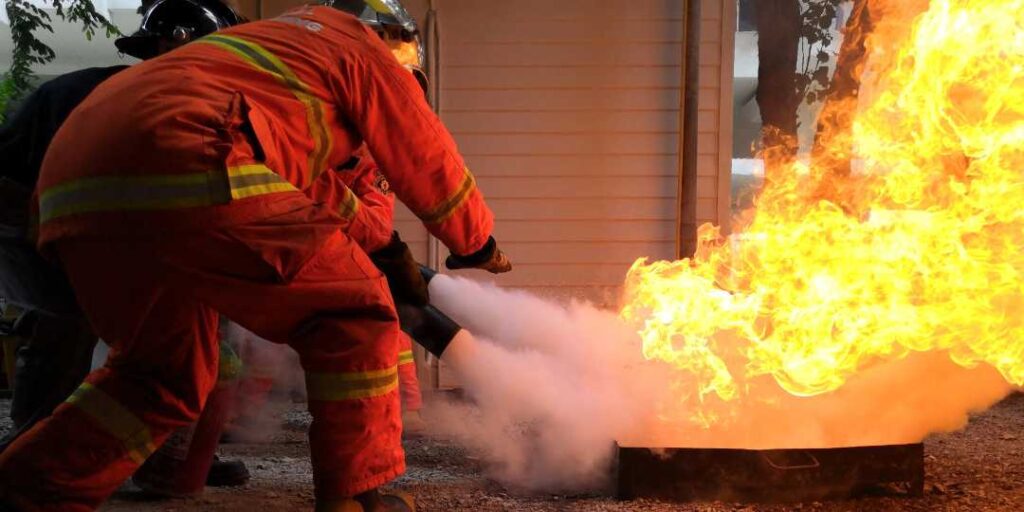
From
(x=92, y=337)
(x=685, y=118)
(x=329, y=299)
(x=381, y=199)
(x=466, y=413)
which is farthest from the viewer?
(x=685, y=118)

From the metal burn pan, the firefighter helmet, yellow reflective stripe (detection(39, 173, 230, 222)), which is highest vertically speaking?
the firefighter helmet

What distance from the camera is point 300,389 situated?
605cm

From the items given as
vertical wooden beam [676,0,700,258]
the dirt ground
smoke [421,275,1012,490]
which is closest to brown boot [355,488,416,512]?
the dirt ground

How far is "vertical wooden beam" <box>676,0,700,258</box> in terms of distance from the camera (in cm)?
648

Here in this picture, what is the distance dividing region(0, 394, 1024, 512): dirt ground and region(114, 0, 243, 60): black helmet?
2091 millimetres

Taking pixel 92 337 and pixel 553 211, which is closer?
pixel 92 337

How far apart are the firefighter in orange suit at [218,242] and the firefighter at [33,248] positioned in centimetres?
105

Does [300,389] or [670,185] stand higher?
[670,185]

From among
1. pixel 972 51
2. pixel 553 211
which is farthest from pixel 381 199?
pixel 972 51

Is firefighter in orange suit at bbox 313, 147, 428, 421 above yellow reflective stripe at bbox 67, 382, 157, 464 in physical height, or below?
above

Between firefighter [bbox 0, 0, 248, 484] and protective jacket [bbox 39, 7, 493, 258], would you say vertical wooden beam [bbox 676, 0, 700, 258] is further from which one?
protective jacket [bbox 39, 7, 493, 258]

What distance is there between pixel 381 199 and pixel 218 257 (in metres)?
2.50

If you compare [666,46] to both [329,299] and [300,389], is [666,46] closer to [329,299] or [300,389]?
[300,389]

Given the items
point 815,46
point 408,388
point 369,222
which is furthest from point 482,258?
point 815,46
